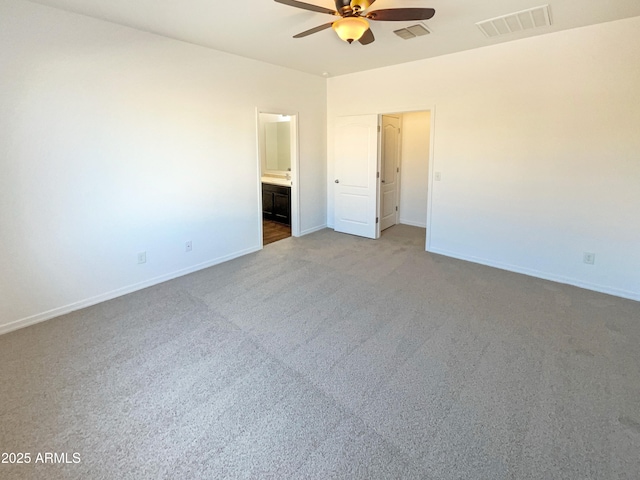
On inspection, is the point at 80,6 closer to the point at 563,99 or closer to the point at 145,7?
the point at 145,7

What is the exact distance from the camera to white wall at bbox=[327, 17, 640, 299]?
3428 mm

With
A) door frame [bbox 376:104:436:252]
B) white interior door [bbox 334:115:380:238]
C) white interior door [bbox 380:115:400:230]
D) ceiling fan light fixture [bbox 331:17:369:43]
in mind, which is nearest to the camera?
ceiling fan light fixture [bbox 331:17:369:43]

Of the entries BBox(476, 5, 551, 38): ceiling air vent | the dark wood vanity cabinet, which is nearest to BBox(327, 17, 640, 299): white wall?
BBox(476, 5, 551, 38): ceiling air vent

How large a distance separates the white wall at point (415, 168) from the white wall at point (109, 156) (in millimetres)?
3126

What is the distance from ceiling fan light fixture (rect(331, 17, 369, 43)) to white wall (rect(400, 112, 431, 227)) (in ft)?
14.2

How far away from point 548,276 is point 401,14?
11.2ft

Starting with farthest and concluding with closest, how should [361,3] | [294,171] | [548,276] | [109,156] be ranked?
[294,171]
[548,276]
[109,156]
[361,3]

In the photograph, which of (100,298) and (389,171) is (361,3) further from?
(389,171)

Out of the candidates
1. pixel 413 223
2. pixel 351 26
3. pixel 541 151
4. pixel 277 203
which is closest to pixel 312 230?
pixel 277 203

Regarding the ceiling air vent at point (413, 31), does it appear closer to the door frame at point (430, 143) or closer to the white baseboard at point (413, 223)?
the door frame at point (430, 143)

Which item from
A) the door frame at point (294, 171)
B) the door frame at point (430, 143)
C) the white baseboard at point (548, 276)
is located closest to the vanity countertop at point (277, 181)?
the door frame at point (294, 171)

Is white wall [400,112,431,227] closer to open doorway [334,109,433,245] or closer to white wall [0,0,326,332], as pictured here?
open doorway [334,109,433,245]

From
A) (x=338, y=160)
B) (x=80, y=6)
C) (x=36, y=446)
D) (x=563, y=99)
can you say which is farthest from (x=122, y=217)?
(x=563, y=99)

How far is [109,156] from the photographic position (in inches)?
133
